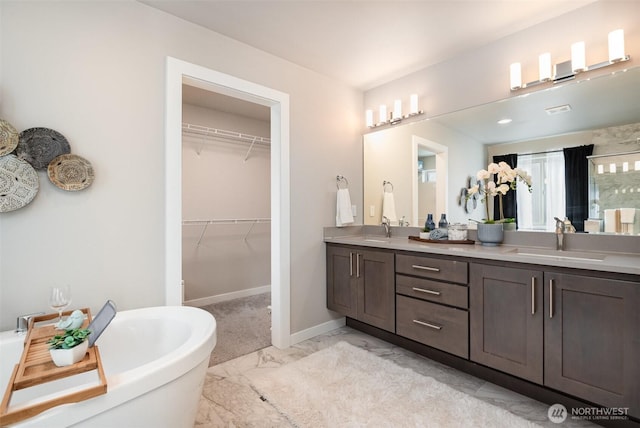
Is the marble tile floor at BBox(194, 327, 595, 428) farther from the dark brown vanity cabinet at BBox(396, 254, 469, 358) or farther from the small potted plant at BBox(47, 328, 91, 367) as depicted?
the small potted plant at BBox(47, 328, 91, 367)

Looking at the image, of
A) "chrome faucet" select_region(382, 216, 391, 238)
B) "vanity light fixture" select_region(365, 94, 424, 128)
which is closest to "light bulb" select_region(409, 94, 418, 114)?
"vanity light fixture" select_region(365, 94, 424, 128)

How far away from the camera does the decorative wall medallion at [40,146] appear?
5.13 ft

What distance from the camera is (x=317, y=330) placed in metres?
2.95

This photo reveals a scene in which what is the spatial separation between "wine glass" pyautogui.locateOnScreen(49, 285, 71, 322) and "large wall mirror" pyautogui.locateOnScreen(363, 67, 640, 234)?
102 inches

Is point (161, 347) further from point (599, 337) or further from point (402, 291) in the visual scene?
point (599, 337)

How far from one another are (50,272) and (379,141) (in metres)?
2.85

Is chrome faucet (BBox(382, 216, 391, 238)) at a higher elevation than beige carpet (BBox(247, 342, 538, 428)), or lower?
higher

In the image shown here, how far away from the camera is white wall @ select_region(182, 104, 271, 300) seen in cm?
378

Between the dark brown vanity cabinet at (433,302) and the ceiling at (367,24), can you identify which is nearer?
the ceiling at (367,24)

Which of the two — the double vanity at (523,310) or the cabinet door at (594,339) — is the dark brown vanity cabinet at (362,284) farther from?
the cabinet door at (594,339)

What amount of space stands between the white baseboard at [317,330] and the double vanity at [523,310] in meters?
0.40

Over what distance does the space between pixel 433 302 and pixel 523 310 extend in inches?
22.7

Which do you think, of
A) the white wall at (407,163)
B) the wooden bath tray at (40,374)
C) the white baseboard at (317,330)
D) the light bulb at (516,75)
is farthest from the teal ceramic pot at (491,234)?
the wooden bath tray at (40,374)

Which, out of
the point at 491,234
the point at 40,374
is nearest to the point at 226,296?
the point at 40,374
